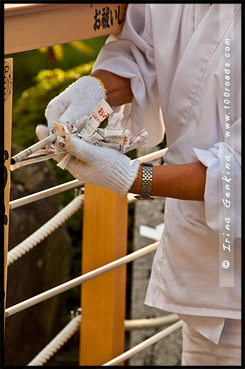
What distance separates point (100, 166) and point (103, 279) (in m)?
0.62

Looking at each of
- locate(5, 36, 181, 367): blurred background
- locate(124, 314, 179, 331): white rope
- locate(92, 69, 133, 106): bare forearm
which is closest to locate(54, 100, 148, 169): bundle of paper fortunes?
locate(92, 69, 133, 106): bare forearm

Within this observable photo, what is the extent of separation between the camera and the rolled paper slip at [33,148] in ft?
3.74

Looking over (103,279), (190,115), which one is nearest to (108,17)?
(190,115)

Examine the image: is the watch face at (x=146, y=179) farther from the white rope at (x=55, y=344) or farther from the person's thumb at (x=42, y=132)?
the white rope at (x=55, y=344)

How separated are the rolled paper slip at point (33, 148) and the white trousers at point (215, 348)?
24.6 inches

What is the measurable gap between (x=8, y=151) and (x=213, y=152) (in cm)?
49

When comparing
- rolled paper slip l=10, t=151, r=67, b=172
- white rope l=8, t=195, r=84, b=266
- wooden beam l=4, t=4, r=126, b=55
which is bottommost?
white rope l=8, t=195, r=84, b=266

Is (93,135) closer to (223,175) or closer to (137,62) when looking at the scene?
(223,175)

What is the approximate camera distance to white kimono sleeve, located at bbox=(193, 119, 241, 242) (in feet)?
4.61

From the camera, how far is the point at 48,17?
1.16 metres

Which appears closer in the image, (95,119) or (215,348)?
(95,119)

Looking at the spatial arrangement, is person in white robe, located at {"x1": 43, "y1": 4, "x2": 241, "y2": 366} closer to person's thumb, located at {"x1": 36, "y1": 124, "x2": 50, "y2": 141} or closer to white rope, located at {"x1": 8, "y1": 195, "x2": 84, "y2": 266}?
person's thumb, located at {"x1": 36, "y1": 124, "x2": 50, "y2": 141}

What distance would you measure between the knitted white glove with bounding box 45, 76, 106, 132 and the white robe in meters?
0.14

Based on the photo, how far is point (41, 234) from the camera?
1741 millimetres
